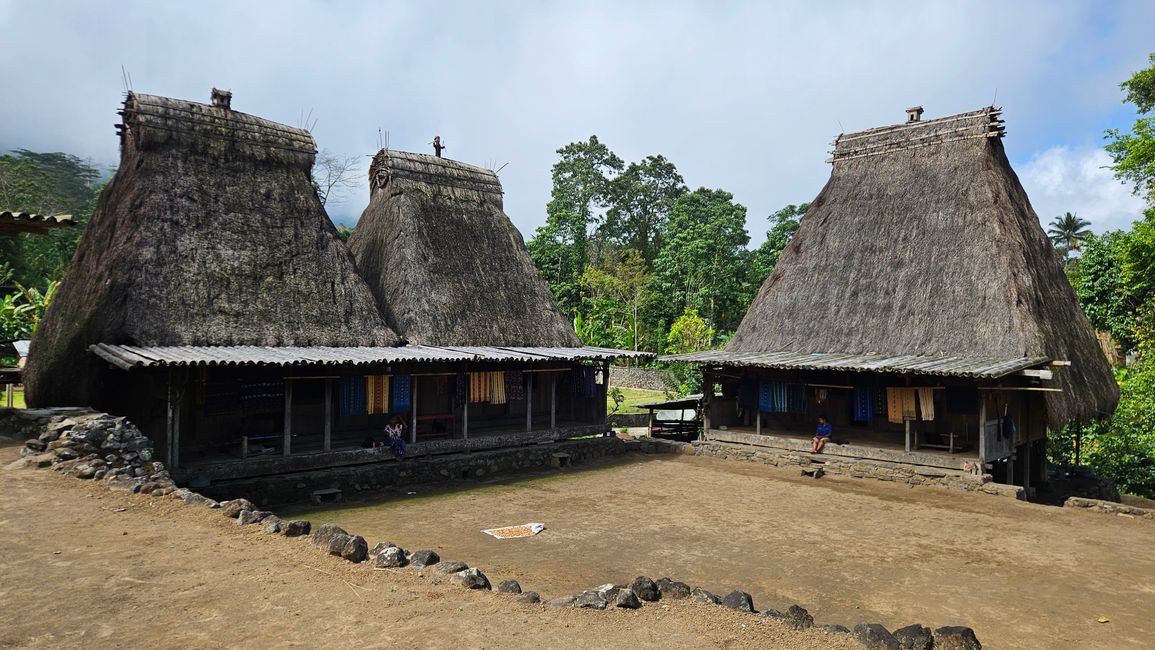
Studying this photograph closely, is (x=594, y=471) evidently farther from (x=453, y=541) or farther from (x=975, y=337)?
(x=975, y=337)

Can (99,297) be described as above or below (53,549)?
above

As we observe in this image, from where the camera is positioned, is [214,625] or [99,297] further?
→ [99,297]

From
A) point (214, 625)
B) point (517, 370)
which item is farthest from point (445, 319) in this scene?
point (214, 625)

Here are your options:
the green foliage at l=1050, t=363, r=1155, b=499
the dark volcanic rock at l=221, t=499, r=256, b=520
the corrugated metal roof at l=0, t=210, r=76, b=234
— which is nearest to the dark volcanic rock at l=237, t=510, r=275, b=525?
the dark volcanic rock at l=221, t=499, r=256, b=520

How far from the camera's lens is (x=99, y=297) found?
1293 centimetres

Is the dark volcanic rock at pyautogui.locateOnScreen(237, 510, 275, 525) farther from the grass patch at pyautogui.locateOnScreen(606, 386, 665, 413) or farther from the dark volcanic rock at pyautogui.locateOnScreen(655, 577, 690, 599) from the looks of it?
the grass patch at pyautogui.locateOnScreen(606, 386, 665, 413)

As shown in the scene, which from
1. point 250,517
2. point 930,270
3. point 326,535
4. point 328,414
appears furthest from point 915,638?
point 930,270

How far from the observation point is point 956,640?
227 inches

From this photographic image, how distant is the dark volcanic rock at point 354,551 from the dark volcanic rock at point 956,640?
5.39 metres

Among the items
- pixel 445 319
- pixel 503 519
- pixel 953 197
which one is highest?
pixel 953 197

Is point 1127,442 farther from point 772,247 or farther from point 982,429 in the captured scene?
point 772,247

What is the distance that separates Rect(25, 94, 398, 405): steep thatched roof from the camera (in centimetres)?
1292

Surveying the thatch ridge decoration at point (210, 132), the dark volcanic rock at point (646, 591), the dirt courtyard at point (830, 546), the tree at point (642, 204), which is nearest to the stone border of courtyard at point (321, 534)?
the dark volcanic rock at point (646, 591)

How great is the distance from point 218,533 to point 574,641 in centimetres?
469
